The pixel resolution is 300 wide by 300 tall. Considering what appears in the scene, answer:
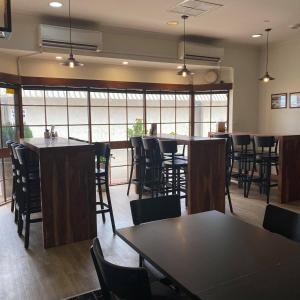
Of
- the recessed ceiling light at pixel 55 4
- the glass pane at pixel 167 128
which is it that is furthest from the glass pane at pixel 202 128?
the recessed ceiling light at pixel 55 4

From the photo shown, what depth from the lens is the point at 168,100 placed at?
6.71m

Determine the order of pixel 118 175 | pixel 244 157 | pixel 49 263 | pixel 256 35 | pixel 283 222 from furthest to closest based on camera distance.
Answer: pixel 118 175 → pixel 256 35 → pixel 244 157 → pixel 49 263 → pixel 283 222

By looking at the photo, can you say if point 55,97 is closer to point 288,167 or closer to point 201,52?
point 201,52

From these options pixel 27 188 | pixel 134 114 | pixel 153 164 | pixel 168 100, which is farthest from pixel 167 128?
A: pixel 27 188

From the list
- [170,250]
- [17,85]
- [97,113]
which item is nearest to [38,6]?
[17,85]

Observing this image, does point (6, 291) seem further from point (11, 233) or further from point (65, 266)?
point (11, 233)

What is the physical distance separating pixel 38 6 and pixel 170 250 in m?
3.84

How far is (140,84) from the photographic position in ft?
20.5

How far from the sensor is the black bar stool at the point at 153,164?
14.1 ft

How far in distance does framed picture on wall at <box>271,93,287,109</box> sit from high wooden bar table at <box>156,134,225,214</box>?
2.97 meters

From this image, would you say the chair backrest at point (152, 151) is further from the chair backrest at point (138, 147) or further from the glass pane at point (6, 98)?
the glass pane at point (6, 98)

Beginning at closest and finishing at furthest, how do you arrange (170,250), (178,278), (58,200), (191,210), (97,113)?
(178,278) < (170,250) < (58,200) < (191,210) < (97,113)

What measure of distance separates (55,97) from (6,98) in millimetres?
909

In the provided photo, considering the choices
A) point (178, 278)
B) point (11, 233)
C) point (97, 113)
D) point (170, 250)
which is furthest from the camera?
point (97, 113)
